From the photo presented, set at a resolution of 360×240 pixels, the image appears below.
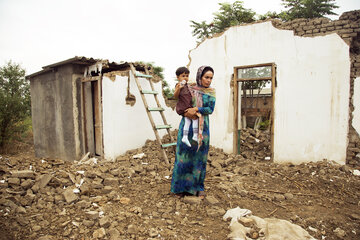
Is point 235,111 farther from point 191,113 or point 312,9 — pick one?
point 312,9

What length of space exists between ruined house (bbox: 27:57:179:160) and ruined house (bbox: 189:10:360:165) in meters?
2.35

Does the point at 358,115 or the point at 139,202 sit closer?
the point at 139,202

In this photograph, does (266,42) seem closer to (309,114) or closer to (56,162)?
(309,114)

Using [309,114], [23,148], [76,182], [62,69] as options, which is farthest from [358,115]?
[23,148]

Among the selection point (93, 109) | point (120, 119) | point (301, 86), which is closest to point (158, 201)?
point (120, 119)

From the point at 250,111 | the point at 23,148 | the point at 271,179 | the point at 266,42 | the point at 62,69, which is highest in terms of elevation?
the point at 266,42

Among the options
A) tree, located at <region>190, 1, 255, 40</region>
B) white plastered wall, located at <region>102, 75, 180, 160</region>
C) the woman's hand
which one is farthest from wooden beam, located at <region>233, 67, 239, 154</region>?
tree, located at <region>190, 1, 255, 40</region>

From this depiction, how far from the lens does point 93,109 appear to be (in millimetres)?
5637

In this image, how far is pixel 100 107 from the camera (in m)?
5.20

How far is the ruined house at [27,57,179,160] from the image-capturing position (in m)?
5.11

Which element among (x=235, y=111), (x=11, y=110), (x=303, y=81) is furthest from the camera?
(x=11, y=110)

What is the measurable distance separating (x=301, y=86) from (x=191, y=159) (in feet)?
11.1

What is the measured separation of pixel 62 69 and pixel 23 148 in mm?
7259

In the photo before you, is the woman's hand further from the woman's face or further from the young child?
the woman's face
